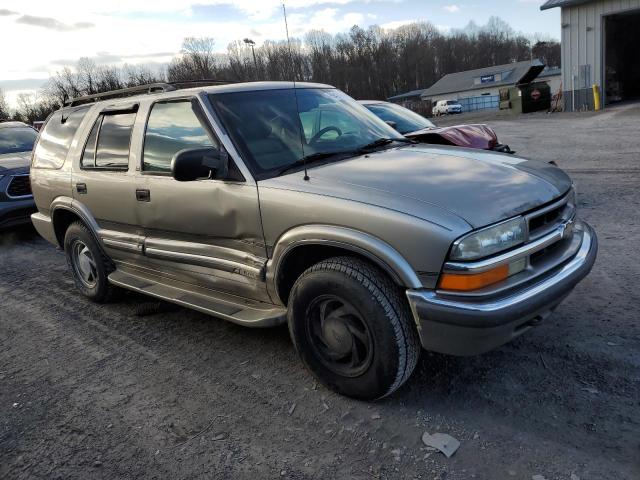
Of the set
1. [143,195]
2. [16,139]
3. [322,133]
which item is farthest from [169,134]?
[16,139]

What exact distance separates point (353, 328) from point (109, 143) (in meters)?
2.89

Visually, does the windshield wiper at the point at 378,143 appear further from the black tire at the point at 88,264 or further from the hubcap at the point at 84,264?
the hubcap at the point at 84,264

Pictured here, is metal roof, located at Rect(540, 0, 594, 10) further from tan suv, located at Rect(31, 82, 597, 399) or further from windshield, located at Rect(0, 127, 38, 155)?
tan suv, located at Rect(31, 82, 597, 399)

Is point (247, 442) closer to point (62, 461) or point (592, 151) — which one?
point (62, 461)

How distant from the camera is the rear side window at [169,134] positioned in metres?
3.68

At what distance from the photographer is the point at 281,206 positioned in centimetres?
312

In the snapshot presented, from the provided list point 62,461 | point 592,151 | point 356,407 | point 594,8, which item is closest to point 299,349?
point 356,407

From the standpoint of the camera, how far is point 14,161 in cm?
862

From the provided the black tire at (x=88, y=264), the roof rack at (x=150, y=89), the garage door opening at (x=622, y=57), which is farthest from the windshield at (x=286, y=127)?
the garage door opening at (x=622, y=57)

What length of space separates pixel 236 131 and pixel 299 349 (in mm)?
1499

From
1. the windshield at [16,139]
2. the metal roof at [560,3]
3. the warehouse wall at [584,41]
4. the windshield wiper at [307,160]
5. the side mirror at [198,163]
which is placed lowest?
the windshield wiper at [307,160]

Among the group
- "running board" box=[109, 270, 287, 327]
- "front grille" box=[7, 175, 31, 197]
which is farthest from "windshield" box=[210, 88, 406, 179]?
"front grille" box=[7, 175, 31, 197]

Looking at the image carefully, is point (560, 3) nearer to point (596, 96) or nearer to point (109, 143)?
point (596, 96)

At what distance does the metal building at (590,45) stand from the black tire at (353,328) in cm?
2626
